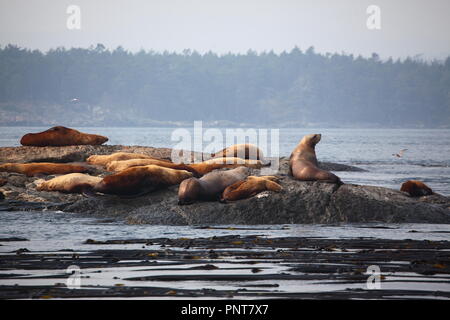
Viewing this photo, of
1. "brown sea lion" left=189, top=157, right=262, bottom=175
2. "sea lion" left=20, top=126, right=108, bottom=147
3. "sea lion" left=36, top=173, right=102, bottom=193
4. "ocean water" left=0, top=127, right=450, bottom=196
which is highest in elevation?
"sea lion" left=20, top=126, right=108, bottom=147

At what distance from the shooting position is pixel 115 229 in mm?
11078

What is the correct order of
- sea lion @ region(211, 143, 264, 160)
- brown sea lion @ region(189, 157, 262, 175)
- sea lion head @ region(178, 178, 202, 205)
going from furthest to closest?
sea lion @ region(211, 143, 264, 160), brown sea lion @ region(189, 157, 262, 175), sea lion head @ region(178, 178, 202, 205)

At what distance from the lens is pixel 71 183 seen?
45.4 ft

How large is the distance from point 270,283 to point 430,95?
167m

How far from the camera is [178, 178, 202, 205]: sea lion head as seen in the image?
1204 centimetres

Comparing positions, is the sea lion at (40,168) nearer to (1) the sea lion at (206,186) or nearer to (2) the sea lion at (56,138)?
(2) the sea lion at (56,138)

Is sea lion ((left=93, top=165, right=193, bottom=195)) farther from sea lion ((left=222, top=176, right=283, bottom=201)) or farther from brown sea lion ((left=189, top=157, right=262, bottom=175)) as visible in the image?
brown sea lion ((left=189, top=157, right=262, bottom=175))

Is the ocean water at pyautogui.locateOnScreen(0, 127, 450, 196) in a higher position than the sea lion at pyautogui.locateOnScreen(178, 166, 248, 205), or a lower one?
lower

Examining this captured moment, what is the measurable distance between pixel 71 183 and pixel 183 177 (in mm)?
1913

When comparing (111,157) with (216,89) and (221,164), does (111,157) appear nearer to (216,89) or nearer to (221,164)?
(221,164)

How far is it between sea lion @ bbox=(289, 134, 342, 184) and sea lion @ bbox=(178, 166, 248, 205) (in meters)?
1.04

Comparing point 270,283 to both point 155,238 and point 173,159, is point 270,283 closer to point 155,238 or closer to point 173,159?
point 155,238

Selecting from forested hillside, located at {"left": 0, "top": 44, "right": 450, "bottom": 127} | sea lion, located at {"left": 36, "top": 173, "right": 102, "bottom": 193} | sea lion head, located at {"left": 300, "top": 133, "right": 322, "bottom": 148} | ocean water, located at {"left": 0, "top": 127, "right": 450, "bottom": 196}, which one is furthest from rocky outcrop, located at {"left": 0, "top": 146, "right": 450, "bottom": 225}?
forested hillside, located at {"left": 0, "top": 44, "right": 450, "bottom": 127}

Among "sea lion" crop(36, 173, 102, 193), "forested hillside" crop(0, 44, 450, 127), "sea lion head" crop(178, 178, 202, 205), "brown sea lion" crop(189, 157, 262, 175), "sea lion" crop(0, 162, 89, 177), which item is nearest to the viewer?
"sea lion head" crop(178, 178, 202, 205)
